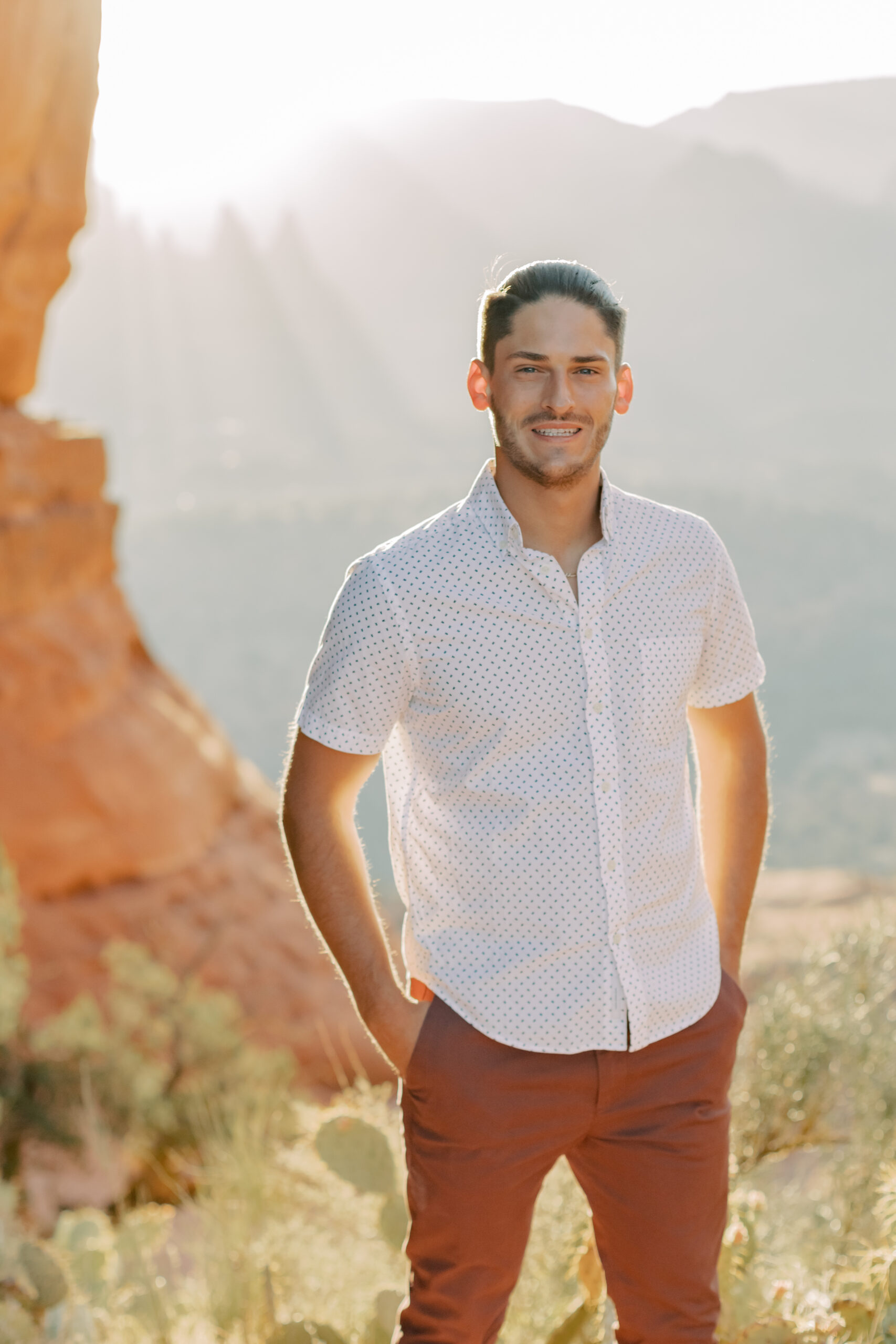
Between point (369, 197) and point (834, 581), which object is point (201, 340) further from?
point (834, 581)

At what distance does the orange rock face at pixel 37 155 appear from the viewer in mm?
3779

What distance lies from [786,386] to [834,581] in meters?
21.1

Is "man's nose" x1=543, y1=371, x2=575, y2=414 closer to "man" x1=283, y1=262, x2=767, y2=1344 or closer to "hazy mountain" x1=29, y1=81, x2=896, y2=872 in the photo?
"man" x1=283, y1=262, x2=767, y2=1344

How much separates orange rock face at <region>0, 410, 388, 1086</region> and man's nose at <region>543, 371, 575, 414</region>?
17.8 feet

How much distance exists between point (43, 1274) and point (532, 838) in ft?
5.12

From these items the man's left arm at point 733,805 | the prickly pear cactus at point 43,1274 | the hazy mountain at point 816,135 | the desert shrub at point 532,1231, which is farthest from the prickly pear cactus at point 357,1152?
the hazy mountain at point 816,135

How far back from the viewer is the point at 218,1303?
2.45 meters

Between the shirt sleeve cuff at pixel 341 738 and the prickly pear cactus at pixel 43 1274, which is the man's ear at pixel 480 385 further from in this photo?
the prickly pear cactus at pixel 43 1274

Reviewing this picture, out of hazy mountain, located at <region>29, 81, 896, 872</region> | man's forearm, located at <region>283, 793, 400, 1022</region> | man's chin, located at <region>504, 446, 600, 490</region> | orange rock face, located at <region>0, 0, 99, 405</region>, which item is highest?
hazy mountain, located at <region>29, 81, 896, 872</region>

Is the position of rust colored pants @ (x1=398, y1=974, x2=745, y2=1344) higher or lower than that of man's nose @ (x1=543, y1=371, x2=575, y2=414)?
lower

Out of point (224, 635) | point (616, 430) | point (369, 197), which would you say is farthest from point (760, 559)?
point (369, 197)

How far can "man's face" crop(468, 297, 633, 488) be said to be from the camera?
1.42 m

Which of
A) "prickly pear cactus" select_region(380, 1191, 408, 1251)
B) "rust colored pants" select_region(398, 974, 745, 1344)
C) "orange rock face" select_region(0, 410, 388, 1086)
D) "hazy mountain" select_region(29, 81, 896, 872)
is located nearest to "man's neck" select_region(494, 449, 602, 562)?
"rust colored pants" select_region(398, 974, 745, 1344)

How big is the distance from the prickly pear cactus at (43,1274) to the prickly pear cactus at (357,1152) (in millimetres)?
609
